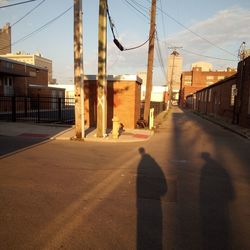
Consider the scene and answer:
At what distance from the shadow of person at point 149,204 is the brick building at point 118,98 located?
9.78m

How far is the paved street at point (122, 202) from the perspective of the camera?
12.7ft

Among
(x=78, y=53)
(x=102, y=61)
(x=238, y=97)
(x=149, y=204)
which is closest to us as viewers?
(x=149, y=204)

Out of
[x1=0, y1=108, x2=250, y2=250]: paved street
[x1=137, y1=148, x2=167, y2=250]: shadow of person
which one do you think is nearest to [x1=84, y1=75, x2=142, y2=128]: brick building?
[x1=0, y1=108, x2=250, y2=250]: paved street

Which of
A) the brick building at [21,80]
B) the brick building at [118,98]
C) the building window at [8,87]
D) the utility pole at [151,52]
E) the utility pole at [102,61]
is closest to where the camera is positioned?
the utility pole at [102,61]

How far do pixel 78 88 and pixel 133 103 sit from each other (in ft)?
20.6

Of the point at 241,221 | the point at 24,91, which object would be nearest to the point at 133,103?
the point at 241,221

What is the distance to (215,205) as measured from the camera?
525 cm

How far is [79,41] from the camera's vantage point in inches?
477

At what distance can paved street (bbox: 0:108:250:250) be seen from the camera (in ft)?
12.7

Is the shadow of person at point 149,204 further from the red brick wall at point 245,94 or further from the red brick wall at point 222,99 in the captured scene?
the red brick wall at point 222,99

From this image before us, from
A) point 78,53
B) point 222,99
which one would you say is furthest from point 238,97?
point 78,53

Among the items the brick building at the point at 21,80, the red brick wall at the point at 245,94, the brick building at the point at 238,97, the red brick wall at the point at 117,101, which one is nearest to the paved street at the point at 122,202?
the red brick wall at the point at 117,101

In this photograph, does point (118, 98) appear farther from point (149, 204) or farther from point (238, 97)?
point (149, 204)

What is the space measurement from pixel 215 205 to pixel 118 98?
1329 cm
